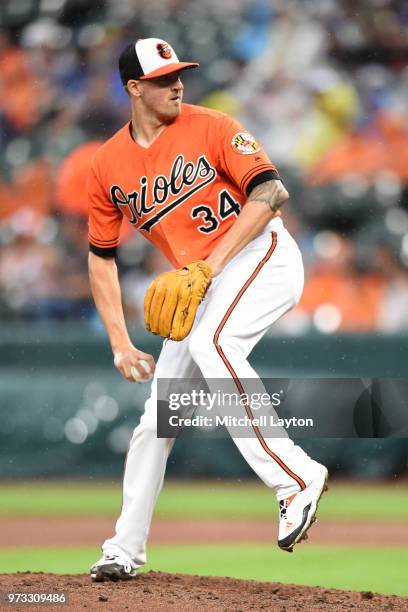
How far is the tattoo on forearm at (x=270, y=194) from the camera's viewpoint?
3070mm

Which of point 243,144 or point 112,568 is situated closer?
point 243,144

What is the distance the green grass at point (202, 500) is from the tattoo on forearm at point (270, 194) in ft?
11.4

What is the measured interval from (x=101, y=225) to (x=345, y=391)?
346 cm

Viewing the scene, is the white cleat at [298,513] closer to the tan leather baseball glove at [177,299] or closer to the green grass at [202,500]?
the tan leather baseball glove at [177,299]

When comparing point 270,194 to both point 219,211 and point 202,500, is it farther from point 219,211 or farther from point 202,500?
point 202,500

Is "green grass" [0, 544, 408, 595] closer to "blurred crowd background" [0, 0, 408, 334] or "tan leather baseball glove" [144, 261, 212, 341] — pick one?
"tan leather baseball glove" [144, 261, 212, 341]

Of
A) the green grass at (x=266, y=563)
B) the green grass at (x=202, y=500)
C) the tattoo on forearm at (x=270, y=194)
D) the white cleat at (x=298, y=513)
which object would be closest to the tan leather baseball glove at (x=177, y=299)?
the tattoo on forearm at (x=270, y=194)

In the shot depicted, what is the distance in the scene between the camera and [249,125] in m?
8.90

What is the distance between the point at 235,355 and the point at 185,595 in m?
0.75

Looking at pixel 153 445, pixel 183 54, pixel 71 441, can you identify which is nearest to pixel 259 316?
pixel 153 445

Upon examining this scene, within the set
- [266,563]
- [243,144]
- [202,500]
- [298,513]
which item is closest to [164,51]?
[243,144]

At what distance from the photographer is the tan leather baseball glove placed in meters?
2.95

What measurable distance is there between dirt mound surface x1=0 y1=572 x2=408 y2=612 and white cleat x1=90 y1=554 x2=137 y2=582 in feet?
0.11

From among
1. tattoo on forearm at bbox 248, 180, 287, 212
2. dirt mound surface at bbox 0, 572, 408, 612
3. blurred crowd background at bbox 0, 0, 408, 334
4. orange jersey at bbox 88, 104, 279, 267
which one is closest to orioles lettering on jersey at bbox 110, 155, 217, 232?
orange jersey at bbox 88, 104, 279, 267
